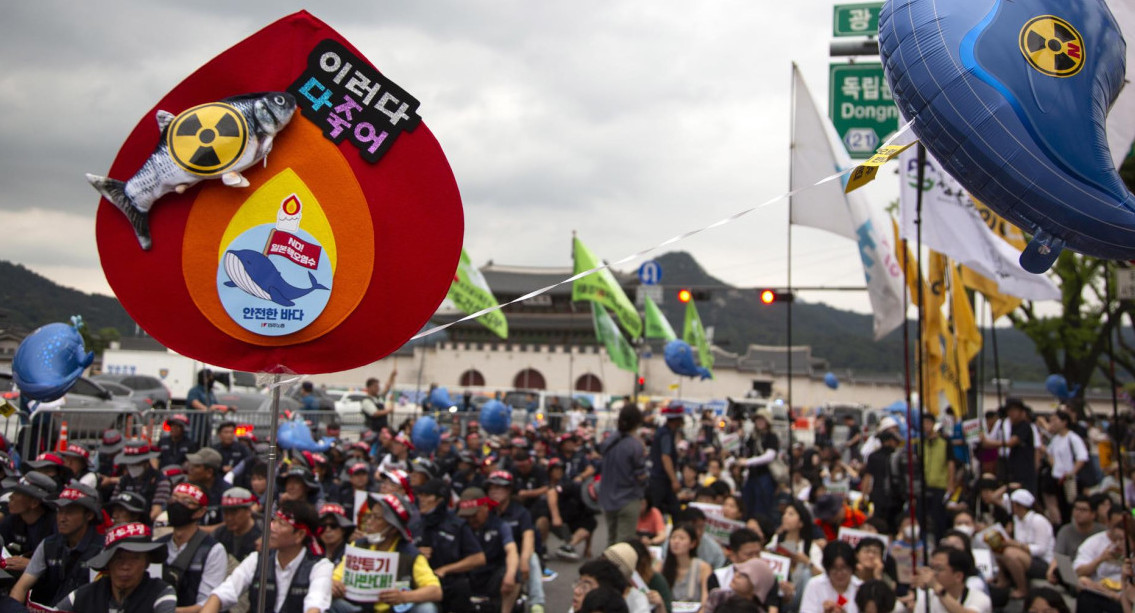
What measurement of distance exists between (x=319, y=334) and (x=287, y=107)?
2.15ft

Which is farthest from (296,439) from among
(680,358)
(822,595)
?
(680,358)

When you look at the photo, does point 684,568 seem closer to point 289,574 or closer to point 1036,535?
point 289,574

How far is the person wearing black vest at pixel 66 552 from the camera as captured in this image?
16.7 feet

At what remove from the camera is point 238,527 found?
6.05 meters

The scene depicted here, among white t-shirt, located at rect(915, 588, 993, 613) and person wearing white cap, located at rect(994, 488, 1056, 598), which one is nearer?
white t-shirt, located at rect(915, 588, 993, 613)

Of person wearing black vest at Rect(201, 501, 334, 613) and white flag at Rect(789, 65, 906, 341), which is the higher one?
white flag at Rect(789, 65, 906, 341)

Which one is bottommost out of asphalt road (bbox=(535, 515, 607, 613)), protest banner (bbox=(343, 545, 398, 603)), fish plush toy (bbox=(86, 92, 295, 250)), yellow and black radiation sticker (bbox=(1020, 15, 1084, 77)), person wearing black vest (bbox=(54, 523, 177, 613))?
asphalt road (bbox=(535, 515, 607, 613))

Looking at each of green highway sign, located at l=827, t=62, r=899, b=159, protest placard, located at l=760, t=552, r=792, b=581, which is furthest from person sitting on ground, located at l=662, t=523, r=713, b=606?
green highway sign, located at l=827, t=62, r=899, b=159

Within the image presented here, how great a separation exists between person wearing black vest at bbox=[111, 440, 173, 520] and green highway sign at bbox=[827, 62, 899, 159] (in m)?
8.63

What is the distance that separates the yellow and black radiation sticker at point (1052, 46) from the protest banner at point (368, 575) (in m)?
4.26

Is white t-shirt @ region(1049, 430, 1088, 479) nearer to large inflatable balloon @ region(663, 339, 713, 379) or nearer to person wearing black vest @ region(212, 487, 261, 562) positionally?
person wearing black vest @ region(212, 487, 261, 562)

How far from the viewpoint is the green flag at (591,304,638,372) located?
22.4 m

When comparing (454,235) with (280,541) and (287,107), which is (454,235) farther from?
(280,541)

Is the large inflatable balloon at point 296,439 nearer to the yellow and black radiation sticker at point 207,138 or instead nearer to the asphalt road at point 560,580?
the asphalt road at point 560,580
